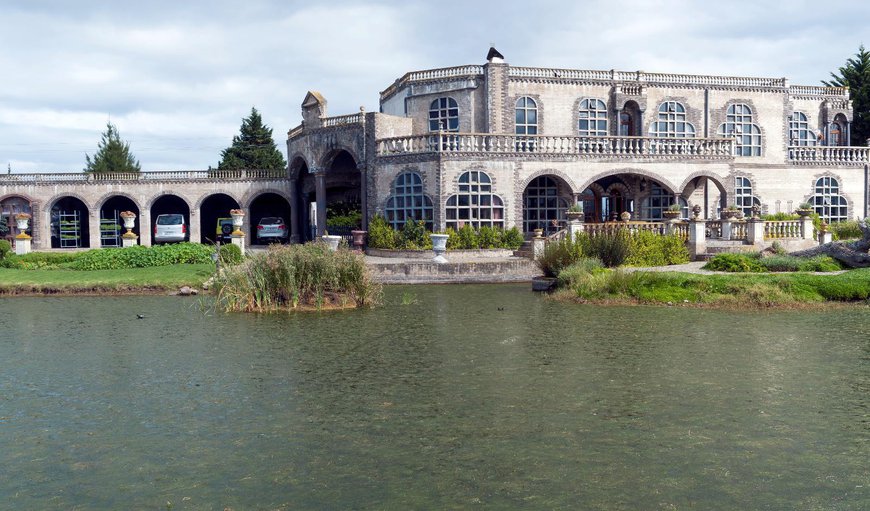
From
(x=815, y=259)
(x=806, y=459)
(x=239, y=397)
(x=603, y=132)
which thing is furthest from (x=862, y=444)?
(x=603, y=132)

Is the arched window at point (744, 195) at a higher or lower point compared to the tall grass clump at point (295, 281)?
higher

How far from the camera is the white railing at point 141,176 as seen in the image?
45.5m

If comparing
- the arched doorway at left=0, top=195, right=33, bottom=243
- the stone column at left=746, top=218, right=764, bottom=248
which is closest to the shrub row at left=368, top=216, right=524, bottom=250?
the stone column at left=746, top=218, right=764, bottom=248

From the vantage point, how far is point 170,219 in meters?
45.8

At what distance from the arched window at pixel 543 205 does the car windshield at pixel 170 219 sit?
2204 cm

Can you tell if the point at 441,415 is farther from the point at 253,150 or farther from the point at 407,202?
the point at 253,150

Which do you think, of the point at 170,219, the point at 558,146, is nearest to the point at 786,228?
the point at 558,146

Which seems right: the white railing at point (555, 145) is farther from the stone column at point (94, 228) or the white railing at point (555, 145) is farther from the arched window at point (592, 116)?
the stone column at point (94, 228)

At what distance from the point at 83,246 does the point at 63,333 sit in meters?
35.2

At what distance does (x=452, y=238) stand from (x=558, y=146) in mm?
6541

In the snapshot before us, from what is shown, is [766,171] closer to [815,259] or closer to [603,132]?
[603,132]

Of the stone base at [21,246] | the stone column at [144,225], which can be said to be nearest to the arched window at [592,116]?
the stone base at [21,246]

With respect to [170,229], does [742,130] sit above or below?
above

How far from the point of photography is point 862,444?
8219mm
